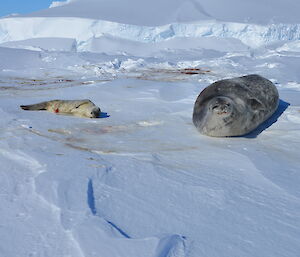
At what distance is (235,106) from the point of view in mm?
3215

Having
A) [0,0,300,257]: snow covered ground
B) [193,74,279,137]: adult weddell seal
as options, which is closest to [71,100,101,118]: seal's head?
[0,0,300,257]: snow covered ground

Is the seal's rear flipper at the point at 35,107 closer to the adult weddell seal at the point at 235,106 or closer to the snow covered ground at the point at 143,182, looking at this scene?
the snow covered ground at the point at 143,182

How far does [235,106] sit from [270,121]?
24.0 inches

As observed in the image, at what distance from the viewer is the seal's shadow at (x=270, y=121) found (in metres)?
3.22

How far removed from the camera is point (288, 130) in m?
3.31

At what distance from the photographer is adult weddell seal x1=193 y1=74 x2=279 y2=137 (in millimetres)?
3061

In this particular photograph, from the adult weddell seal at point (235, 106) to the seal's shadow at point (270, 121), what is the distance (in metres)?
0.04

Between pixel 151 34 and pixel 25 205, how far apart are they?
23517mm

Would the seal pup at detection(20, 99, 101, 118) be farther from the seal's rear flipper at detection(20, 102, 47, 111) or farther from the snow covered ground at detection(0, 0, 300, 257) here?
the snow covered ground at detection(0, 0, 300, 257)

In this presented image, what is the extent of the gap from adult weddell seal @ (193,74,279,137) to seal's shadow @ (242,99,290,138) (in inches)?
1.4

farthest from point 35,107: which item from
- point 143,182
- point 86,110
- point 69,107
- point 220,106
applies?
point 143,182

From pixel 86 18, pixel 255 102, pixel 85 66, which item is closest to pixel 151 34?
pixel 86 18

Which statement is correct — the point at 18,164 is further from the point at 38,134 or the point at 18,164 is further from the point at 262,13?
the point at 262,13

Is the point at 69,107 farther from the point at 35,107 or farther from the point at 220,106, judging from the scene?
the point at 220,106
